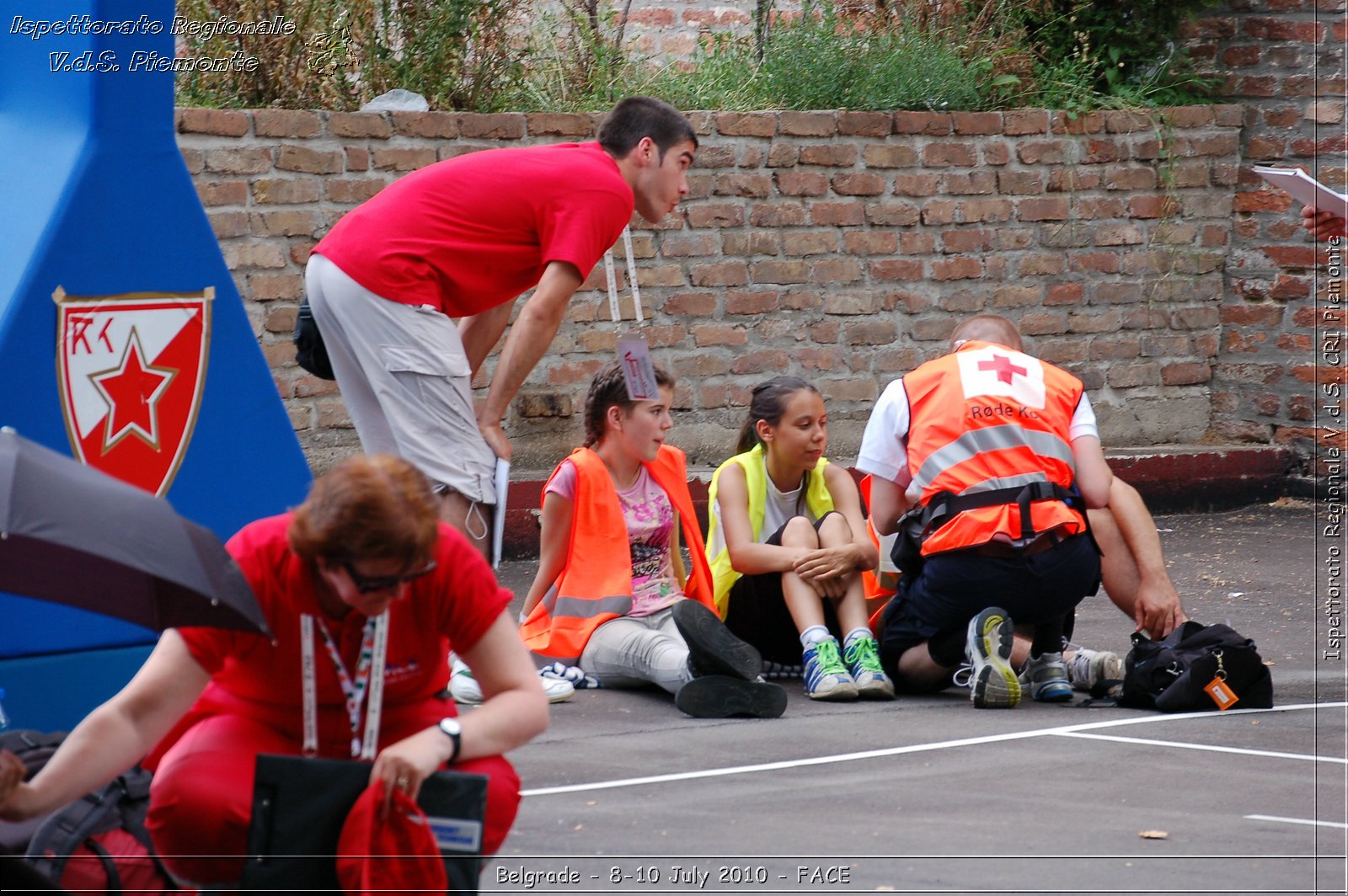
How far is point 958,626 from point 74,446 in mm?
2799

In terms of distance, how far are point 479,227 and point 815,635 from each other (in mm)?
1758

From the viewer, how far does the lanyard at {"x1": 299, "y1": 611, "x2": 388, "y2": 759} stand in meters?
2.89

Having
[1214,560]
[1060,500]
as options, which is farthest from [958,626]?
[1214,560]

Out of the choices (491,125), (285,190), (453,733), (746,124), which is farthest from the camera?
(746,124)

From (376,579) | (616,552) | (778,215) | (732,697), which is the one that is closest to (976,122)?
(778,215)

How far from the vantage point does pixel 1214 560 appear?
850 centimetres

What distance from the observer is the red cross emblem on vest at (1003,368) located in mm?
5445

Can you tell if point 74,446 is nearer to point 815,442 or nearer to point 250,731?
point 250,731

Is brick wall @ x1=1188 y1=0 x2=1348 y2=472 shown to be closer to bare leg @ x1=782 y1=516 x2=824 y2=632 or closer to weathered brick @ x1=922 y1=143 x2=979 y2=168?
weathered brick @ x1=922 y1=143 x2=979 y2=168

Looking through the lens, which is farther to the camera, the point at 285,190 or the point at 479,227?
the point at 285,190

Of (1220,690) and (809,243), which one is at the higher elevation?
(809,243)

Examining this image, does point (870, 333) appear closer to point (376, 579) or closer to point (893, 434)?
point (893, 434)

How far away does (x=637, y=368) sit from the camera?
5.62 metres

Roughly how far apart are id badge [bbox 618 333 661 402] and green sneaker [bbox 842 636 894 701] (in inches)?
43.1
